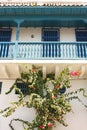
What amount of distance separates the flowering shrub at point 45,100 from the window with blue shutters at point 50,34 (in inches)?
103

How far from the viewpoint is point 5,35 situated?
14.8 m

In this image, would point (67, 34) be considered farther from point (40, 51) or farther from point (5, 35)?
point (5, 35)

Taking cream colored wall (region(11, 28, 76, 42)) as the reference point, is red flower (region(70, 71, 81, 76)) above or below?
below

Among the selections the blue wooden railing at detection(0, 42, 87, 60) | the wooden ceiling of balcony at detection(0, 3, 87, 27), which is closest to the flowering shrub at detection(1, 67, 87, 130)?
the blue wooden railing at detection(0, 42, 87, 60)

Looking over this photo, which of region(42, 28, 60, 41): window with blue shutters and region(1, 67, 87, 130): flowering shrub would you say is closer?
region(1, 67, 87, 130): flowering shrub

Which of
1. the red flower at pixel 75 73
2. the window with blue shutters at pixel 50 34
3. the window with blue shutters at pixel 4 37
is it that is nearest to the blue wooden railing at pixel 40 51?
the window with blue shutters at pixel 4 37

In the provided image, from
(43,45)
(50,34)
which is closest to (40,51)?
(43,45)

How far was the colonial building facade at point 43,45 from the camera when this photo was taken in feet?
40.7

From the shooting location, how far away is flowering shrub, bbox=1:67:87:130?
11.3m

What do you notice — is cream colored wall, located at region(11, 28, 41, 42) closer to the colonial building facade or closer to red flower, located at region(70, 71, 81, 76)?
the colonial building facade

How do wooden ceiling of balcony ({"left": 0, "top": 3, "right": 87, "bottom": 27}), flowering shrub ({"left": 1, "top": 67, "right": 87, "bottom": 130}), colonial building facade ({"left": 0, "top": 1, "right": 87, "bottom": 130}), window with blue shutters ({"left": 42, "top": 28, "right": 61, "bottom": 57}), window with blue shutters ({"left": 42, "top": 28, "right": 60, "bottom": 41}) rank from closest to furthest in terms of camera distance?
1. flowering shrub ({"left": 1, "top": 67, "right": 87, "bottom": 130})
2. colonial building facade ({"left": 0, "top": 1, "right": 87, "bottom": 130})
3. window with blue shutters ({"left": 42, "top": 28, "right": 61, "bottom": 57})
4. wooden ceiling of balcony ({"left": 0, "top": 3, "right": 87, "bottom": 27})
5. window with blue shutters ({"left": 42, "top": 28, "right": 60, "bottom": 41})

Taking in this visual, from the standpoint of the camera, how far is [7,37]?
1474 cm

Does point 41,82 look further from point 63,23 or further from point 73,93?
point 63,23

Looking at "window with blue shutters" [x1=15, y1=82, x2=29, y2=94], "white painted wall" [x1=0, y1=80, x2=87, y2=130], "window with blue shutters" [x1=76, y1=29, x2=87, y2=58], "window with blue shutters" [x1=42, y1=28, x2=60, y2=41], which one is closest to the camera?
"white painted wall" [x1=0, y1=80, x2=87, y2=130]
